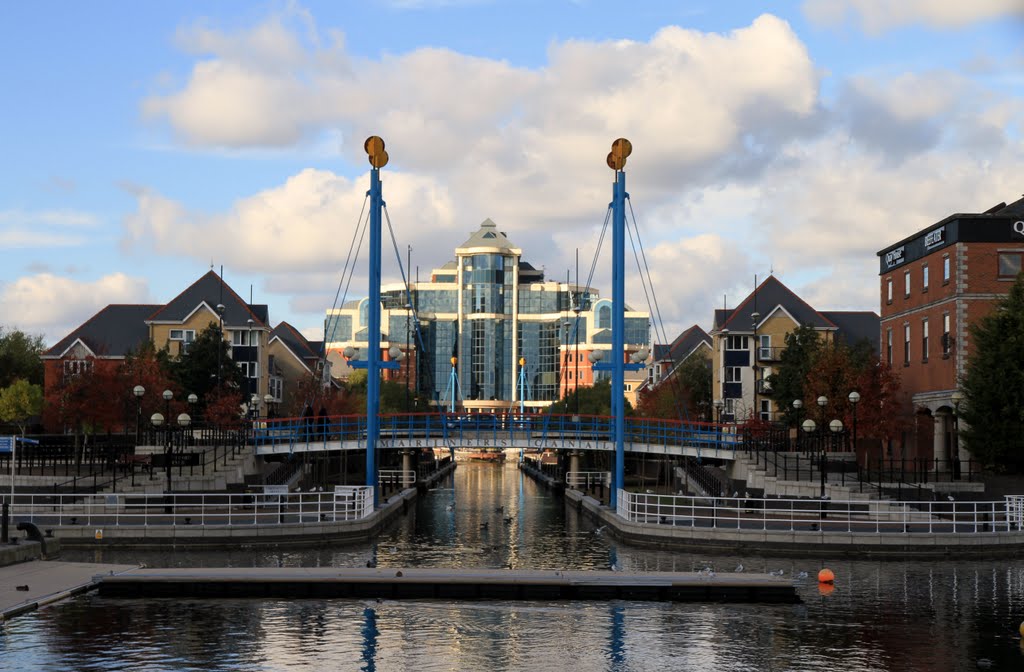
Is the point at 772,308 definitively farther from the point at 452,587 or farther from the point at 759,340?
the point at 452,587

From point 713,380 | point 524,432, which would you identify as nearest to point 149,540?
point 524,432

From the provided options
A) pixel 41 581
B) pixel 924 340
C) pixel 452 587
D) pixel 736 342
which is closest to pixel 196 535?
pixel 41 581

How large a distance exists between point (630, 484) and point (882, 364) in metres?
21.0

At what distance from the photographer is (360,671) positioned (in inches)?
910

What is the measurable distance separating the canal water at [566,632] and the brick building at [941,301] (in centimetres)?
2729

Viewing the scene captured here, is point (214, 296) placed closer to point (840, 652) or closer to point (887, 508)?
point (887, 508)

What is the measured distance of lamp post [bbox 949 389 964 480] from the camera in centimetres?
5958

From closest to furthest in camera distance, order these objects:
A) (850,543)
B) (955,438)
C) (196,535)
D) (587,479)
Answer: (850,543), (196,535), (955,438), (587,479)

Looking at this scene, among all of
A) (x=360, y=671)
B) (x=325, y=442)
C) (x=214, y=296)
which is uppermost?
(x=214, y=296)

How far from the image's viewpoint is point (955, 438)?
211ft

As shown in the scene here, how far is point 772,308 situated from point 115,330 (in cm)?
5895

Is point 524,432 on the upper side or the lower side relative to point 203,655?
upper

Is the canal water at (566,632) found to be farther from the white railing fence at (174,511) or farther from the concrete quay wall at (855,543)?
the white railing fence at (174,511)

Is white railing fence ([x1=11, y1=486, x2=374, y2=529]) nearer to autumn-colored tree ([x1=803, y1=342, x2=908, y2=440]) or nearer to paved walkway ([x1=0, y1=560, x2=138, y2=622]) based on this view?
paved walkway ([x1=0, y1=560, x2=138, y2=622])
